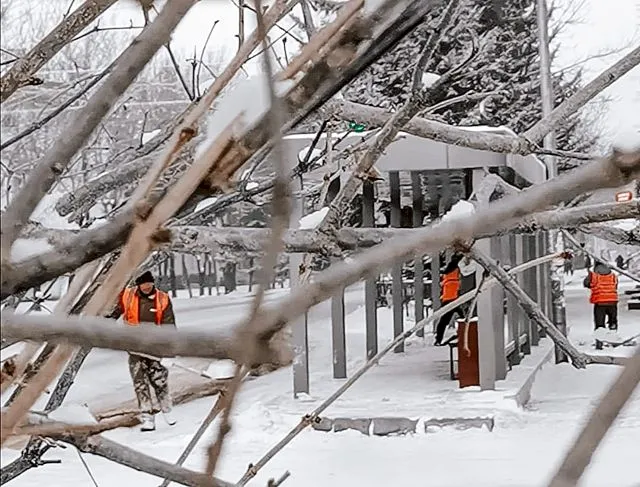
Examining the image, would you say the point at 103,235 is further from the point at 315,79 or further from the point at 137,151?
the point at 137,151

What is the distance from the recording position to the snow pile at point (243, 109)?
577 mm

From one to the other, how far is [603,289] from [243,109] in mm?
14778

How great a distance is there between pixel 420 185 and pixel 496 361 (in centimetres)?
284

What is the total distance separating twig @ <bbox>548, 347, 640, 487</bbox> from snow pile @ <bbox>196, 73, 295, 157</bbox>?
0.24 meters

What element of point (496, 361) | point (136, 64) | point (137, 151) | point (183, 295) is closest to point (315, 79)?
point (136, 64)

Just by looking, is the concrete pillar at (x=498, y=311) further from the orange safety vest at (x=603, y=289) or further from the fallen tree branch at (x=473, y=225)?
the fallen tree branch at (x=473, y=225)

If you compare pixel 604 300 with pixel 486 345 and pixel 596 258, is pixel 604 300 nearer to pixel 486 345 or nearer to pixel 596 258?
pixel 486 345

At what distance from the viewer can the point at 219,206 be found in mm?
1732

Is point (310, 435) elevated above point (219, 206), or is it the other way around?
point (219, 206)

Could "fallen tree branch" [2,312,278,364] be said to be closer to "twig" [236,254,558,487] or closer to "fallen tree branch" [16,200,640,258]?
"twig" [236,254,558,487]

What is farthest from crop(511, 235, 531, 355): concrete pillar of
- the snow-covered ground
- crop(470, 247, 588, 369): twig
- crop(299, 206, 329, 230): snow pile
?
crop(470, 247, 588, 369): twig

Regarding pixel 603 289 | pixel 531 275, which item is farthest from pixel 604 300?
pixel 531 275

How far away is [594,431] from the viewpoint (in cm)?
41

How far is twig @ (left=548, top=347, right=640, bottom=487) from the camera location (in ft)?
1.33
